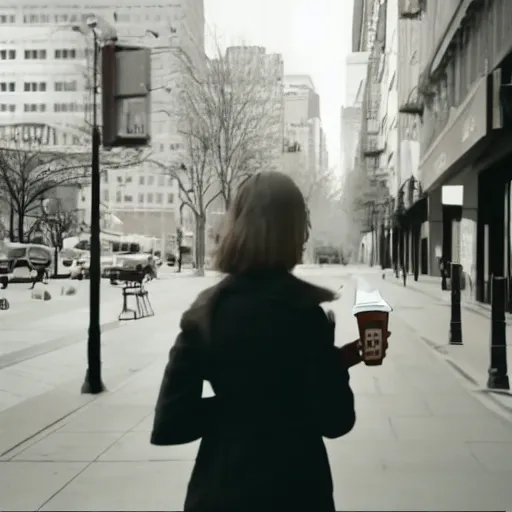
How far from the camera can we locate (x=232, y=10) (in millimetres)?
3508

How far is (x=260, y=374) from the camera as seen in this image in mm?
1343

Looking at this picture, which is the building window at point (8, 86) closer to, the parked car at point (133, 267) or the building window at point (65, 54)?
the building window at point (65, 54)

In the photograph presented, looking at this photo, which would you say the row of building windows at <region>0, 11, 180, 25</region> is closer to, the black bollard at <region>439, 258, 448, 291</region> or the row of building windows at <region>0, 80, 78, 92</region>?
the row of building windows at <region>0, 80, 78, 92</region>

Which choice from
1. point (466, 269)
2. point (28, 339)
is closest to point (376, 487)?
point (28, 339)

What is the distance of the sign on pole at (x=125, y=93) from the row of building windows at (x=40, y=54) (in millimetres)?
664

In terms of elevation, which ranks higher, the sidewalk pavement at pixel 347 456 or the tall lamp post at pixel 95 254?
the tall lamp post at pixel 95 254

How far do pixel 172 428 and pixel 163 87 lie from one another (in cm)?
213

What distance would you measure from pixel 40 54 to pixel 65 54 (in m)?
0.11

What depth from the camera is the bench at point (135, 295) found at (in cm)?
467

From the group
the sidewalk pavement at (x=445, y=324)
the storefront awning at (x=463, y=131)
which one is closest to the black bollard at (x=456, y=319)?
the sidewalk pavement at (x=445, y=324)

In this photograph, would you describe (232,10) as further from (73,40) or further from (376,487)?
(376,487)

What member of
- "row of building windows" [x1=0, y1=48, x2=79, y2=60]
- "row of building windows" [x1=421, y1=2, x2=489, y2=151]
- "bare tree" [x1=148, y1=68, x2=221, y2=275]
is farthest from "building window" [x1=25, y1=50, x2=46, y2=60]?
"row of building windows" [x1=421, y1=2, x2=489, y2=151]

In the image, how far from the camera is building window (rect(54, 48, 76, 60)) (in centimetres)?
361

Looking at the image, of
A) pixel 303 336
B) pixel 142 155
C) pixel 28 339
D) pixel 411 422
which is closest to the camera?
pixel 303 336
